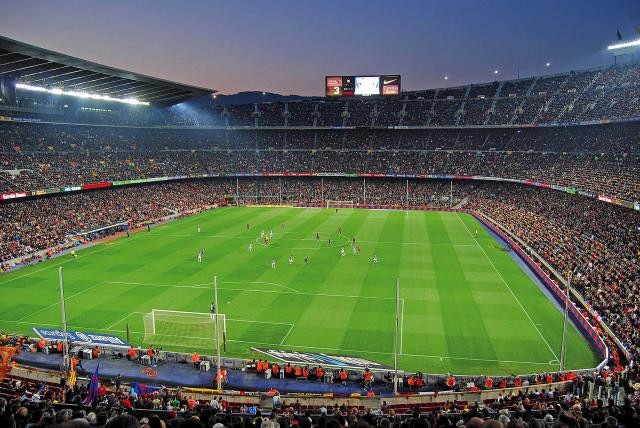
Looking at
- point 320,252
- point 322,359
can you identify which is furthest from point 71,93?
point 322,359

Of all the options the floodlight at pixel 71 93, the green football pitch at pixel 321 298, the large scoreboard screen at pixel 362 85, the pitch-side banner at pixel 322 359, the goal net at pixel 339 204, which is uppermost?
the large scoreboard screen at pixel 362 85

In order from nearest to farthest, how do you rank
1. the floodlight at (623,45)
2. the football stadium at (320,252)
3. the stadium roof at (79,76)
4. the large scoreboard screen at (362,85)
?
the football stadium at (320,252)
the stadium roof at (79,76)
the floodlight at (623,45)
the large scoreboard screen at (362,85)

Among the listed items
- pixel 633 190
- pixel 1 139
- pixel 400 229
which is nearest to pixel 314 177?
pixel 400 229

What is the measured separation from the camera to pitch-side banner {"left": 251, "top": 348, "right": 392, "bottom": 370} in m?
24.0

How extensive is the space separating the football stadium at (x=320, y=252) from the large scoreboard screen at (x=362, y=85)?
438mm

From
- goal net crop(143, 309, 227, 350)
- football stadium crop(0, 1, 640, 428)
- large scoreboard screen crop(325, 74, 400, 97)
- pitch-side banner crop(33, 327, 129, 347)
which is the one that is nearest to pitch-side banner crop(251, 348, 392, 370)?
football stadium crop(0, 1, 640, 428)

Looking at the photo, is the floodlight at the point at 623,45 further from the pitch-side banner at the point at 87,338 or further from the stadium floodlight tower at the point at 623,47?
the pitch-side banner at the point at 87,338

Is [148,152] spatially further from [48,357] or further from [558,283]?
[558,283]

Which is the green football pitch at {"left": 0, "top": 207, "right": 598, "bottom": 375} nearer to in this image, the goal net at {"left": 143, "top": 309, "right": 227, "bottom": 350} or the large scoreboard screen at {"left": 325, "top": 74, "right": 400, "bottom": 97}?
the goal net at {"left": 143, "top": 309, "right": 227, "bottom": 350}

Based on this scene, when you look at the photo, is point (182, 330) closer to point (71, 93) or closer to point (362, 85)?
point (71, 93)

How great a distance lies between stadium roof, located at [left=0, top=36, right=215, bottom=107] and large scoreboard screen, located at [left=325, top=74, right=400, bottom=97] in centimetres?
2340

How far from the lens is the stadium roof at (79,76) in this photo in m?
49.4

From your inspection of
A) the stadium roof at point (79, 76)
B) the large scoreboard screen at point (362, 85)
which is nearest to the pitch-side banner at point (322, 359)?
the stadium roof at point (79, 76)

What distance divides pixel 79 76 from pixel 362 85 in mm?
50644
